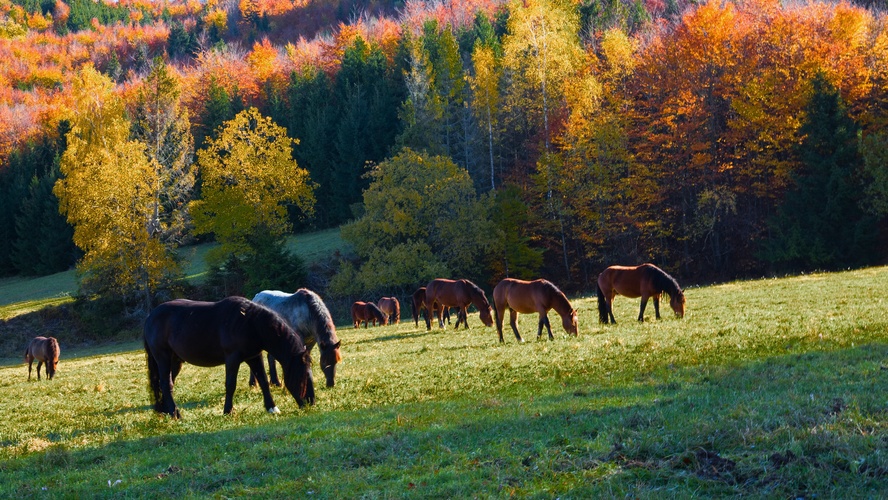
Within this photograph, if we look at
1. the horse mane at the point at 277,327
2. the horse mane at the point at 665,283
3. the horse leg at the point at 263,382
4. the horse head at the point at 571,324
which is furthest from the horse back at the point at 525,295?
the horse leg at the point at 263,382

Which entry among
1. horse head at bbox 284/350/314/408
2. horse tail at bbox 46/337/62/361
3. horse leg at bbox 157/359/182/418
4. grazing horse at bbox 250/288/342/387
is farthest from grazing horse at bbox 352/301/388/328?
horse head at bbox 284/350/314/408

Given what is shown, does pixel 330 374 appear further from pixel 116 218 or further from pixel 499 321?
pixel 116 218

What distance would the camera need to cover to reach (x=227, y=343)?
38.4 ft

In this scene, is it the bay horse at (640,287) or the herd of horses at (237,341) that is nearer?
the herd of horses at (237,341)

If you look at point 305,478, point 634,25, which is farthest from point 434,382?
point 634,25

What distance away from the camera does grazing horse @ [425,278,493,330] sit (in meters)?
24.6

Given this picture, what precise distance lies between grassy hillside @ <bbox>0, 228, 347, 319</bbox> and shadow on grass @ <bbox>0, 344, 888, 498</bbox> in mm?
48509

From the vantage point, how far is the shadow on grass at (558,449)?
6.18 metres

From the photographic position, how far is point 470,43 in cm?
7975

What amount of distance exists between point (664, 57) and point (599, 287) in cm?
3303

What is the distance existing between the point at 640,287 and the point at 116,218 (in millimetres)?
40314

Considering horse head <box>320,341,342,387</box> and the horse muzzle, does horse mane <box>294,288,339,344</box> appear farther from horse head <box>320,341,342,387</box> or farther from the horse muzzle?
the horse muzzle

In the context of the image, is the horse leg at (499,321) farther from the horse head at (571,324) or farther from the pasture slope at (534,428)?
the pasture slope at (534,428)

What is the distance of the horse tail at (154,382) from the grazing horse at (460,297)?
12.8 meters
